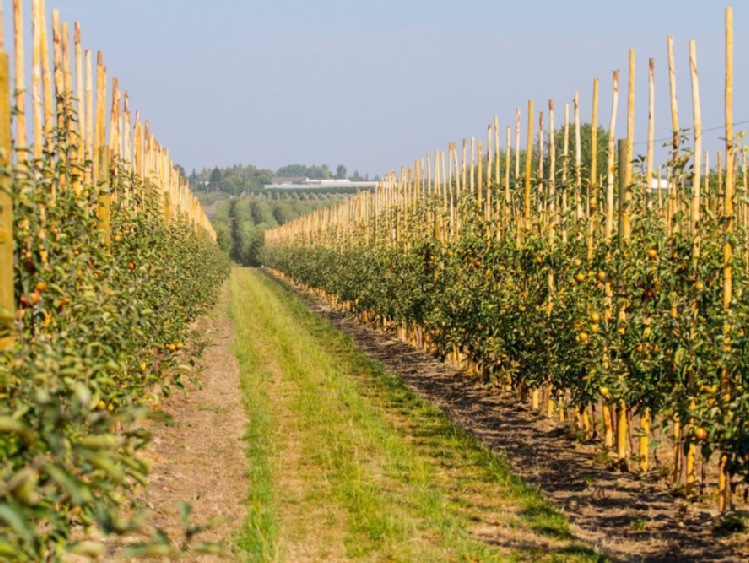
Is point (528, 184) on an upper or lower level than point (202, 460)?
upper

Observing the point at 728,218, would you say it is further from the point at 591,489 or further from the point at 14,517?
the point at 14,517

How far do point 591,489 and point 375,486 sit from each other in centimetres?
174

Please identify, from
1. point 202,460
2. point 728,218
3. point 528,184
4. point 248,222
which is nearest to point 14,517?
point 728,218

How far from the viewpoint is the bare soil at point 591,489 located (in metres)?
6.64

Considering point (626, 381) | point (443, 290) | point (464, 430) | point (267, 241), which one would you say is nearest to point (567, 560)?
point (626, 381)

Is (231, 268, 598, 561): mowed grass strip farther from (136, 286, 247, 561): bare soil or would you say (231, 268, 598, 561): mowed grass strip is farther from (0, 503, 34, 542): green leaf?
(0, 503, 34, 542): green leaf

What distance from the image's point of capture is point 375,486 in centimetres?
832

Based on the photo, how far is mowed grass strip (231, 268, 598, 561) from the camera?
6.75 metres

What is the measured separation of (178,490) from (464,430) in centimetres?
341

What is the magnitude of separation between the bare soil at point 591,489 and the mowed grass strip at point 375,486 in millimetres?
243

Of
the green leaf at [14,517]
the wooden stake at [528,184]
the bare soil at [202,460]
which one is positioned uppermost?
the wooden stake at [528,184]

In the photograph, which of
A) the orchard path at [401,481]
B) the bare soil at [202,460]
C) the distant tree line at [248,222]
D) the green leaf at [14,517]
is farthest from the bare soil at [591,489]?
the distant tree line at [248,222]

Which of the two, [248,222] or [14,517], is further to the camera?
[248,222]

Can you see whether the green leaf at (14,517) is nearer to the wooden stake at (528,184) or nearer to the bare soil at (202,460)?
the bare soil at (202,460)
